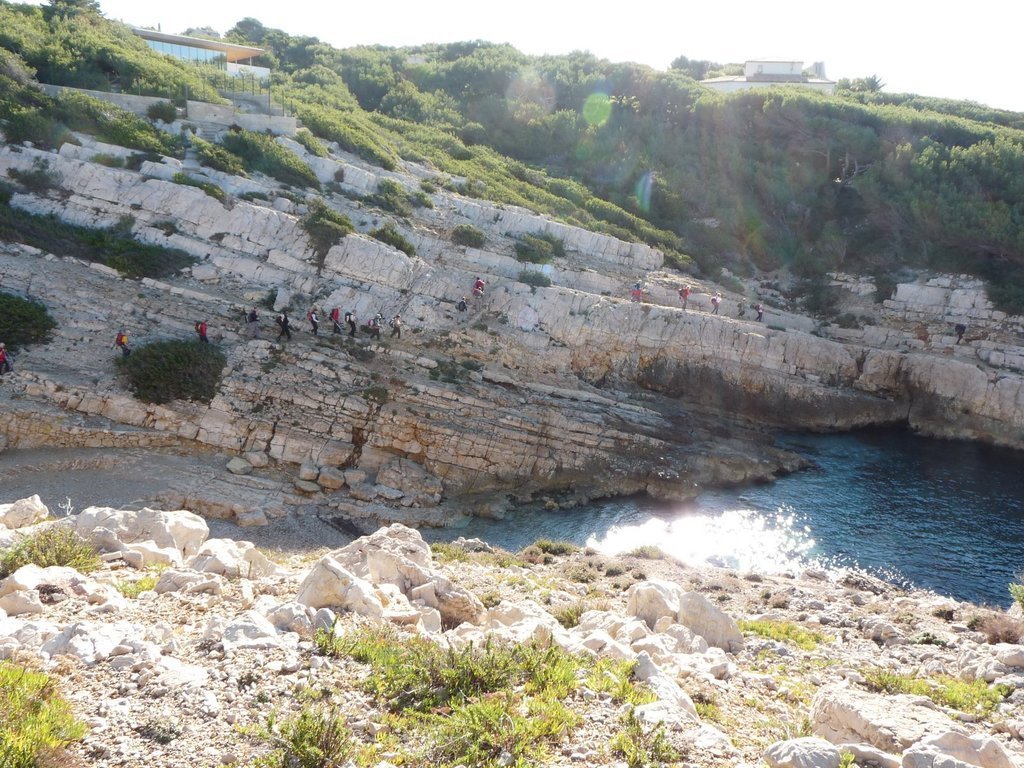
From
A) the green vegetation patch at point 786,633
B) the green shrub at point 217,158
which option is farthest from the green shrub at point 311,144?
the green vegetation patch at point 786,633

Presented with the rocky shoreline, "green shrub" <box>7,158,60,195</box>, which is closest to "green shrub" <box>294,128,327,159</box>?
"green shrub" <box>7,158,60,195</box>

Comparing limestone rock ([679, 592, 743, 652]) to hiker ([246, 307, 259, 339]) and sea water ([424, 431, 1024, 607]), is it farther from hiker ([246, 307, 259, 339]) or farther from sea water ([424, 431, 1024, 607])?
hiker ([246, 307, 259, 339])

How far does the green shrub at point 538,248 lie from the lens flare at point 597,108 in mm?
19426

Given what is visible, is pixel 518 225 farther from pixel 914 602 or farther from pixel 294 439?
pixel 914 602

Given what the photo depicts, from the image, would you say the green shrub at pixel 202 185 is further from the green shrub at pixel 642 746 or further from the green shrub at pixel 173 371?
the green shrub at pixel 642 746

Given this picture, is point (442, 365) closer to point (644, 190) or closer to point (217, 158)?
point (217, 158)

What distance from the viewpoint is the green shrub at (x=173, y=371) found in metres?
22.4

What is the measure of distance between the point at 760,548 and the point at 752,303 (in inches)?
633

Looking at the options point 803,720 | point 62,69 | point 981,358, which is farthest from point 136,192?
point 981,358

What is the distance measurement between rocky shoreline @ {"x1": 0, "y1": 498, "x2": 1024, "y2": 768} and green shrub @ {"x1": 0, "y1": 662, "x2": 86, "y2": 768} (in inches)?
7.2

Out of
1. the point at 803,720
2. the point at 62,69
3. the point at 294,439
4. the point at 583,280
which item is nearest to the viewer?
the point at 803,720

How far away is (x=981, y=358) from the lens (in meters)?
29.9

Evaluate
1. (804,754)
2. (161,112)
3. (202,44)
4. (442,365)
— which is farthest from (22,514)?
(202,44)

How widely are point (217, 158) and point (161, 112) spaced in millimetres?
4944
